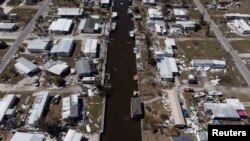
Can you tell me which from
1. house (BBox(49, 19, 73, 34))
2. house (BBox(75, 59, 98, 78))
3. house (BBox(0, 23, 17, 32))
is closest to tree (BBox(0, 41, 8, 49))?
house (BBox(0, 23, 17, 32))

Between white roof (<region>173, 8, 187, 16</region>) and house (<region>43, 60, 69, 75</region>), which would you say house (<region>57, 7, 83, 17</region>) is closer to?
house (<region>43, 60, 69, 75</region>)

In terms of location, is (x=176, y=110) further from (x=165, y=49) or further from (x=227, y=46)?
(x=227, y=46)

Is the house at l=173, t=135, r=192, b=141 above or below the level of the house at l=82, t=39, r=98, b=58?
below

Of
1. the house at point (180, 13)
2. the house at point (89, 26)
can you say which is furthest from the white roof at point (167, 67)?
the house at point (180, 13)

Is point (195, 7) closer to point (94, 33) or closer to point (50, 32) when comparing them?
point (94, 33)

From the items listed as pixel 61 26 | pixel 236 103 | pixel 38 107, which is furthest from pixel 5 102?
pixel 236 103
